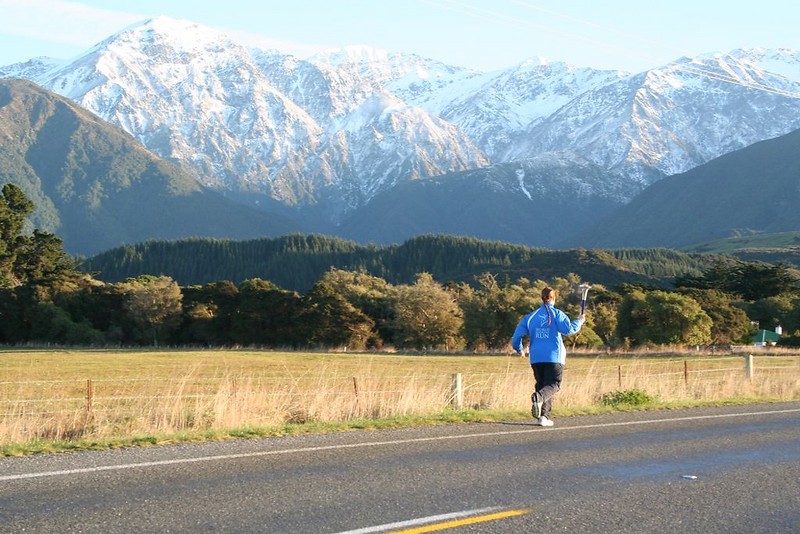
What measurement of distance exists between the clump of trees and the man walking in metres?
54.7

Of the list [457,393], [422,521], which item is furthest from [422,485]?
[457,393]

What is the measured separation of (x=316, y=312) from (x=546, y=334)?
71.8 metres

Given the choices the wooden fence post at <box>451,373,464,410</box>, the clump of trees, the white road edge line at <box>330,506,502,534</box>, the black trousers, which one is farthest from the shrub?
the clump of trees

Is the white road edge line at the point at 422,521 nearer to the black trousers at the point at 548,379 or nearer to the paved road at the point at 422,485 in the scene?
the paved road at the point at 422,485

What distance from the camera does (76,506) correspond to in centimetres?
896

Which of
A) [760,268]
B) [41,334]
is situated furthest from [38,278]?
[760,268]

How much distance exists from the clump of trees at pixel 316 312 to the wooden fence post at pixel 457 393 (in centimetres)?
5190

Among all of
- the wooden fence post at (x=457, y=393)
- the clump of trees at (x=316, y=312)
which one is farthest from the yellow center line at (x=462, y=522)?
the clump of trees at (x=316, y=312)

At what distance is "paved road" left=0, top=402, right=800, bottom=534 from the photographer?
27.9 ft

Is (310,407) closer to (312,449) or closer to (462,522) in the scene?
(312,449)

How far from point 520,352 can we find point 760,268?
113m

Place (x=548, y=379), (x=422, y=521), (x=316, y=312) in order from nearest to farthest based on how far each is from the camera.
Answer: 1. (x=422, y=521)
2. (x=548, y=379)
3. (x=316, y=312)

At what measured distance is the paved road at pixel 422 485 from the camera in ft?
27.9

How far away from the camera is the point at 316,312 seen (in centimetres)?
8631
